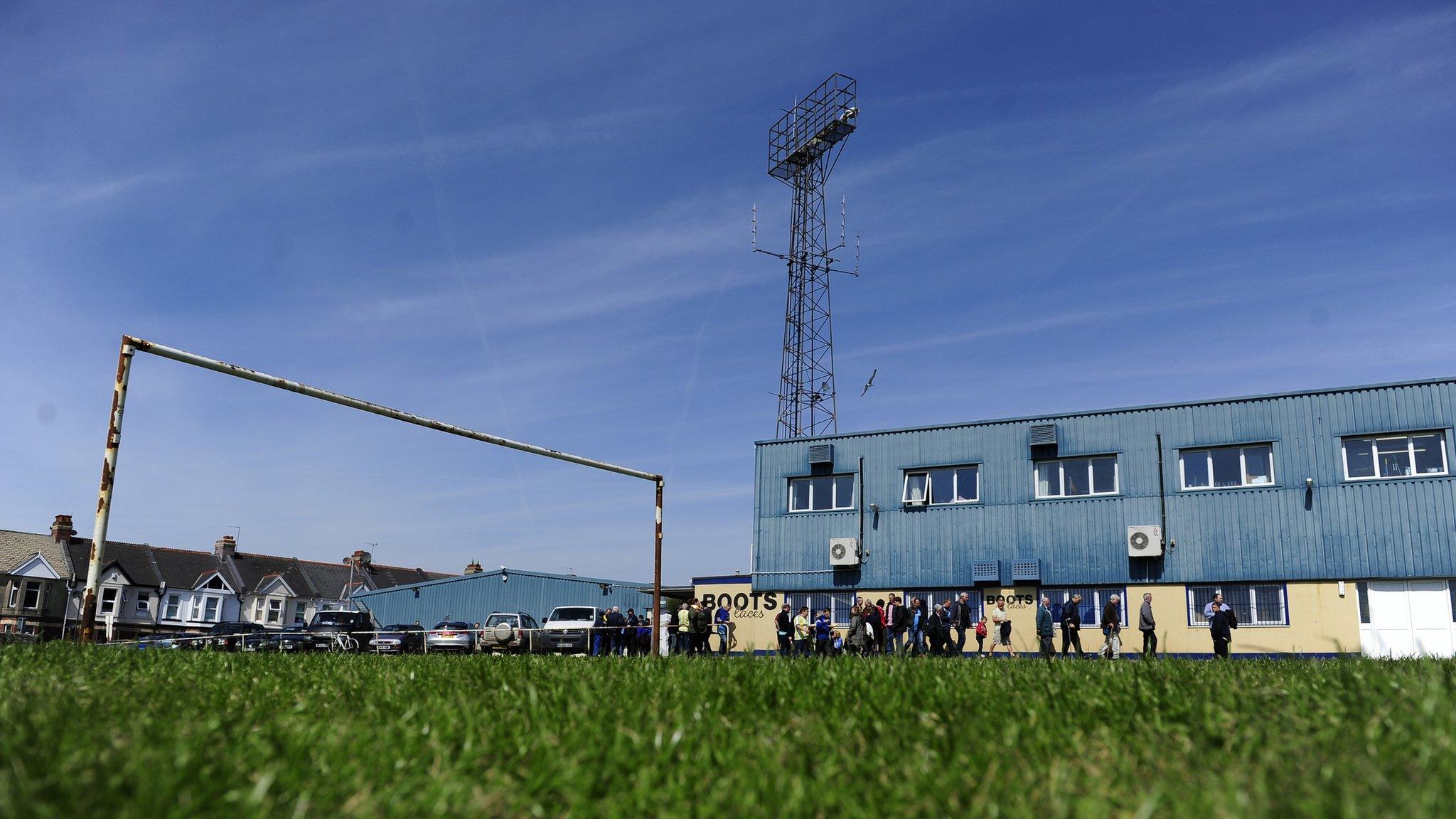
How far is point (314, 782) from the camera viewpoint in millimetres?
3367

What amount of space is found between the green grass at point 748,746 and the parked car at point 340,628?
1180 inches

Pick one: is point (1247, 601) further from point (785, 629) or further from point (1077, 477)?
→ point (785, 629)

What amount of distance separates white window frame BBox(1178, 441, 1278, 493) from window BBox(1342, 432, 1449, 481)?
1884mm

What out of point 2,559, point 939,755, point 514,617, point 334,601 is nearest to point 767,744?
point 939,755

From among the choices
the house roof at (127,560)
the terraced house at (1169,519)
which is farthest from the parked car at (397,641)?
the house roof at (127,560)

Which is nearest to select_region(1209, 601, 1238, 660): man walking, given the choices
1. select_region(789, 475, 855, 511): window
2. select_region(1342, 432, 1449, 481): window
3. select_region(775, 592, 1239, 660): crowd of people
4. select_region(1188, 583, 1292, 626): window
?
select_region(775, 592, 1239, 660): crowd of people

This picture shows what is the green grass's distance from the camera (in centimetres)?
311

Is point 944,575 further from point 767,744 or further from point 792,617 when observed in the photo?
point 767,744

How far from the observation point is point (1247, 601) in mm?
28328

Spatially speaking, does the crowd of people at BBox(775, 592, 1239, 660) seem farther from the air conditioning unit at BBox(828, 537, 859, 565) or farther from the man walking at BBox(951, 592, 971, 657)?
the air conditioning unit at BBox(828, 537, 859, 565)

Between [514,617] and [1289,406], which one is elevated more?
[1289,406]

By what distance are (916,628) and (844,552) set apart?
23.2ft

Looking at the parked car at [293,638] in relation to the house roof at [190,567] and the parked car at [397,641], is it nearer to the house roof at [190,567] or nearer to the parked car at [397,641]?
the parked car at [397,641]

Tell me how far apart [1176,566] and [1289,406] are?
18.7 feet
